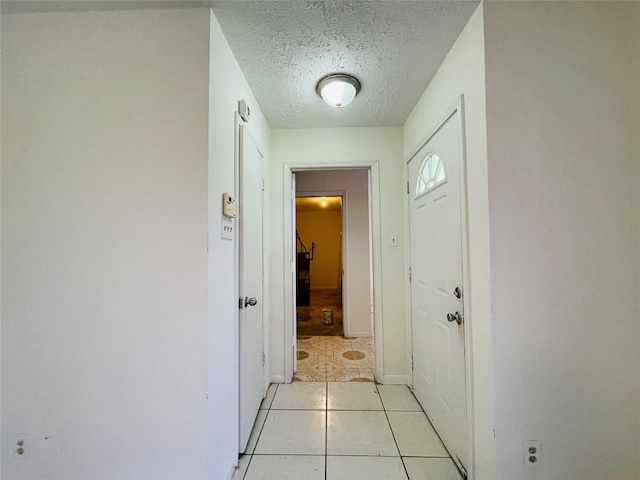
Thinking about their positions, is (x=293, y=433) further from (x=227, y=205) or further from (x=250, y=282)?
(x=227, y=205)

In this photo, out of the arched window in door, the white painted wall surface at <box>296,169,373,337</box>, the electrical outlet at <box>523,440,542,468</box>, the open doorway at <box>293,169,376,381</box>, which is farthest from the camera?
the white painted wall surface at <box>296,169,373,337</box>

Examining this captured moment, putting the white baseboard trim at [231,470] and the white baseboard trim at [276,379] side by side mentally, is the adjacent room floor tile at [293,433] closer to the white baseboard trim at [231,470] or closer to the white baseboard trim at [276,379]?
the white baseboard trim at [231,470]

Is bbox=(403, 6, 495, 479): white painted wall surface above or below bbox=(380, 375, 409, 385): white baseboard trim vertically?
above

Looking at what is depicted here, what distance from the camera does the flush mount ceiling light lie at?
1644 millimetres

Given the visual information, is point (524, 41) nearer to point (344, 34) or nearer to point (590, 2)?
point (590, 2)

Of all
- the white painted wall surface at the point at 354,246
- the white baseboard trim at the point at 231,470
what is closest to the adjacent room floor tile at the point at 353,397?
the white baseboard trim at the point at 231,470

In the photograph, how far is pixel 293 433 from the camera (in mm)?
1702

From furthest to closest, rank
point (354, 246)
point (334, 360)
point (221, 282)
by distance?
1. point (354, 246)
2. point (334, 360)
3. point (221, 282)

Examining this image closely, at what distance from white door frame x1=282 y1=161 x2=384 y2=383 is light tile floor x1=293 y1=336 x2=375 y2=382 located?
0.22 metres

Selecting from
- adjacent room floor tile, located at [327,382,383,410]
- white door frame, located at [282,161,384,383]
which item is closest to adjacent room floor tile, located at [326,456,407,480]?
adjacent room floor tile, located at [327,382,383,410]

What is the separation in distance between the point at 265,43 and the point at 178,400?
1742 mm

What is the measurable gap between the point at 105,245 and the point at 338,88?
4.97 ft

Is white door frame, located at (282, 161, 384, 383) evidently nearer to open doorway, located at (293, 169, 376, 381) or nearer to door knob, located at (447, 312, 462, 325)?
open doorway, located at (293, 169, 376, 381)

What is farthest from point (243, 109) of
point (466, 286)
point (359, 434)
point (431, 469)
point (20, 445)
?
point (431, 469)
